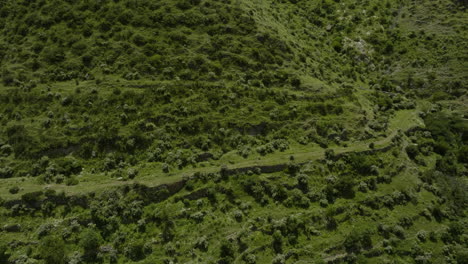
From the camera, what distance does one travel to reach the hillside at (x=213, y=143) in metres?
46.7

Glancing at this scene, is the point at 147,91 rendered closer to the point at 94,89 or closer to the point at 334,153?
the point at 94,89

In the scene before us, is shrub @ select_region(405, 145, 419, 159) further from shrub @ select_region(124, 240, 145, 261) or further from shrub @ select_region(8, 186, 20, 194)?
shrub @ select_region(8, 186, 20, 194)

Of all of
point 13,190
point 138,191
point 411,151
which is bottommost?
point 13,190

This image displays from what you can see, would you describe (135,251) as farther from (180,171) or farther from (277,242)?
(277,242)

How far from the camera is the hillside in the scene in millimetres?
46656

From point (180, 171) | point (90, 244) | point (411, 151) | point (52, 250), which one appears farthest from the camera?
point (411, 151)

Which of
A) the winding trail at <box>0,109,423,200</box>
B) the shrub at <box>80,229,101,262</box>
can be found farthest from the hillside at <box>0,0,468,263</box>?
the winding trail at <box>0,109,423,200</box>

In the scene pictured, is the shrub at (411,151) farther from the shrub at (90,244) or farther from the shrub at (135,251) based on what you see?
the shrub at (90,244)

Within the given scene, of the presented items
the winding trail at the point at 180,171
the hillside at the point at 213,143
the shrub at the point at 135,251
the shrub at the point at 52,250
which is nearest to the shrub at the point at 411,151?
the hillside at the point at 213,143

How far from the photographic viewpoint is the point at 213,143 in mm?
57688

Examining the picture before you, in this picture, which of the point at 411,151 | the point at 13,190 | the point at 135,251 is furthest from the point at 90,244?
the point at 411,151

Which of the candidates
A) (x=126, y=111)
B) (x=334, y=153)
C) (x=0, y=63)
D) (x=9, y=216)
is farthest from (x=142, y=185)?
(x=0, y=63)

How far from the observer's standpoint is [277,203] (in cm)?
5169

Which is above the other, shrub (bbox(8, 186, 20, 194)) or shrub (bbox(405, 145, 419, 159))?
shrub (bbox(405, 145, 419, 159))
